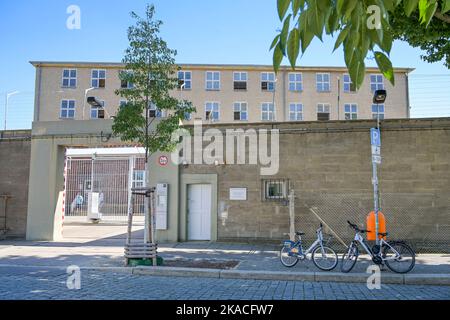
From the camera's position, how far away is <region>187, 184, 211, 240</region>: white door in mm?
15211

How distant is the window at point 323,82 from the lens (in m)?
43.6

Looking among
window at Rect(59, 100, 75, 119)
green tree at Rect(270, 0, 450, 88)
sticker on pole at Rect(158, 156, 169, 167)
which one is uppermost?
window at Rect(59, 100, 75, 119)

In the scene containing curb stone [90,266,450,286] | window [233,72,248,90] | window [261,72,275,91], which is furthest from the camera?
window [233,72,248,90]

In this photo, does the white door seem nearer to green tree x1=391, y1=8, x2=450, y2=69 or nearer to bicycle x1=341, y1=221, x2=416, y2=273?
bicycle x1=341, y1=221, x2=416, y2=273

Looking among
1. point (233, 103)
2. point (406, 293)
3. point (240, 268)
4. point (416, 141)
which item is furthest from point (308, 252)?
point (233, 103)

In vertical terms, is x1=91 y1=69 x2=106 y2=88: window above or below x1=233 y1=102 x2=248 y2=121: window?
above

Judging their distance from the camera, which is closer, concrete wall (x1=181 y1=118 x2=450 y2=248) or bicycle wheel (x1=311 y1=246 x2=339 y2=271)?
bicycle wheel (x1=311 y1=246 x2=339 y2=271)

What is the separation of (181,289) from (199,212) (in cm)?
707

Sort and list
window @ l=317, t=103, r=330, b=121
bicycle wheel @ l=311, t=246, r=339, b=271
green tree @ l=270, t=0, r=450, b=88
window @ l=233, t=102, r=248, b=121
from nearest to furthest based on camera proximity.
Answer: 1. green tree @ l=270, t=0, r=450, b=88
2. bicycle wheel @ l=311, t=246, r=339, b=271
3. window @ l=317, t=103, r=330, b=121
4. window @ l=233, t=102, r=248, b=121

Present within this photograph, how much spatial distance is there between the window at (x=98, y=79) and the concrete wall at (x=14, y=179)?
2740 cm

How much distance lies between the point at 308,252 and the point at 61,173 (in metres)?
10.8

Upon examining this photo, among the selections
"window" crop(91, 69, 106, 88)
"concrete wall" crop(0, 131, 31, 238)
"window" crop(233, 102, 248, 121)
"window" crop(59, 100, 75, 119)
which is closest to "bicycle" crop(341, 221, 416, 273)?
"concrete wall" crop(0, 131, 31, 238)

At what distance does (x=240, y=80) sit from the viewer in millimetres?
44094

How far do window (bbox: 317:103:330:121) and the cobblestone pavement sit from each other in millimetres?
35766
